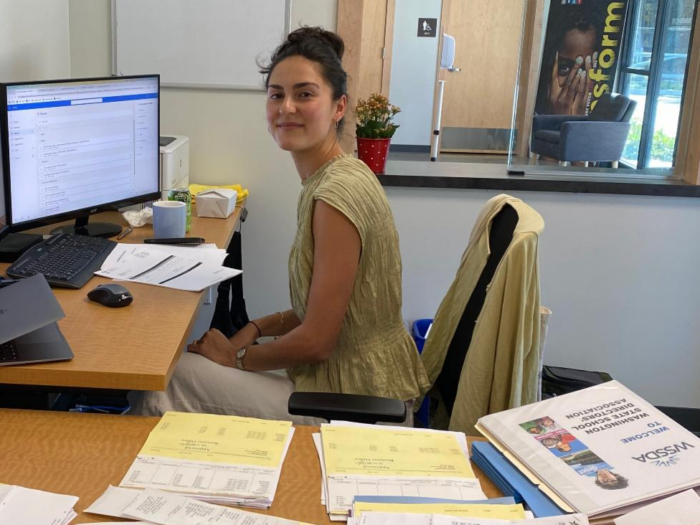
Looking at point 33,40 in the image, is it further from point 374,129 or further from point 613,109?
point 613,109

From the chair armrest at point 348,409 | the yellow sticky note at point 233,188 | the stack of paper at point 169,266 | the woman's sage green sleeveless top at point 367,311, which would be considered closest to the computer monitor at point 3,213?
the stack of paper at point 169,266

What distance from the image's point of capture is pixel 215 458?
1.26 metres

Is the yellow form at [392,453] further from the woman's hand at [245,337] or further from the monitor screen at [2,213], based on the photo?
the monitor screen at [2,213]

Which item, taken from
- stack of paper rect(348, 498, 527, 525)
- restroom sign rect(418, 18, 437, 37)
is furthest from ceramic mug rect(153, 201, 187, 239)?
restroom sign rect(418, 18, 437, 37)

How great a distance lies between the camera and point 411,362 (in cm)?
196

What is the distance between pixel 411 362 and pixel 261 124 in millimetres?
1393

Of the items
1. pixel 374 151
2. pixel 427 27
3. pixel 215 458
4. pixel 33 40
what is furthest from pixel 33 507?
pixel 427 27

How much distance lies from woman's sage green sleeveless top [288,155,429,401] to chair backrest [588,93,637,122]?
152cm

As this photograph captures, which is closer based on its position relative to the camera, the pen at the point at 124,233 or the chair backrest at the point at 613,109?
the pen at the point at 124,233

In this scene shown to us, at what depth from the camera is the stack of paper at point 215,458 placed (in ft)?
3.87

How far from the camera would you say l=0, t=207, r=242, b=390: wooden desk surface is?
4.68 ft

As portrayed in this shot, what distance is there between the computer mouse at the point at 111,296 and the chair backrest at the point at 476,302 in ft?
2.41

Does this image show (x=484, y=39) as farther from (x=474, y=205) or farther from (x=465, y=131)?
(x=474, y=205)

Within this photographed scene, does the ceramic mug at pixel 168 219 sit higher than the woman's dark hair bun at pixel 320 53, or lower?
lower
